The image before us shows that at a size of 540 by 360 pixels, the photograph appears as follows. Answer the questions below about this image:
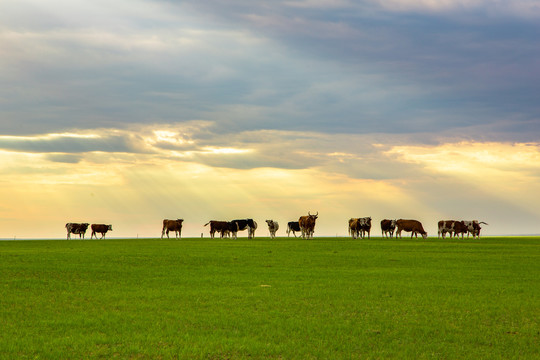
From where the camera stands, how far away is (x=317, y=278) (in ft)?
75.4

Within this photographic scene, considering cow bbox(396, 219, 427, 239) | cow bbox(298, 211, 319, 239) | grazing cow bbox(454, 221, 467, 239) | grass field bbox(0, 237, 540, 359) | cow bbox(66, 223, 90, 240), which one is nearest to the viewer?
grass field bbox(0, 237, 540, 359)

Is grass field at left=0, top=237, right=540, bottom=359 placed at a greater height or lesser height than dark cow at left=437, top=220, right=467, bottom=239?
lesser

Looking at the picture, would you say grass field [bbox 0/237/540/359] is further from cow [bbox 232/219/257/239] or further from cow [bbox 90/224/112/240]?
cow [bbox 90/224/112/240]

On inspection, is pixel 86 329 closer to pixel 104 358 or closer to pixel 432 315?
pixel 104 358

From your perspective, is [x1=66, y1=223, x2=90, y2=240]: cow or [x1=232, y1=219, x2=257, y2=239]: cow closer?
[x1=232, y1=219, x2=257, y2=239]: cow

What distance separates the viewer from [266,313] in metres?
14.4

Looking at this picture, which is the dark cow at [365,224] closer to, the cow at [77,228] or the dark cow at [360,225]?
the dark cow at [360,225]

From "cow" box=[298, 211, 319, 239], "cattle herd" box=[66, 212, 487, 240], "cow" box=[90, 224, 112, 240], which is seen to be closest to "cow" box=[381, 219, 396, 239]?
"cattle herd" box=[66, 212, 487, 240]

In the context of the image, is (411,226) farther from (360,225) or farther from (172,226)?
(172,226)

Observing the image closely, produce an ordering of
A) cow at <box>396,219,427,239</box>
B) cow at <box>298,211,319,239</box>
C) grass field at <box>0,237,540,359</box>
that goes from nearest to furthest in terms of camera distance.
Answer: grass field at <box>0,237,540,359</box> < cow at <box>298,211,319,239</box> < cow at <box>396,219,427,239</box>

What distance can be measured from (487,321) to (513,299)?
4276 millimetres

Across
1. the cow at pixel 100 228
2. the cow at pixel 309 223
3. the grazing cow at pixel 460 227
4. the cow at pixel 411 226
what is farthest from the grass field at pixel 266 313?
the cow at pixel 100 228

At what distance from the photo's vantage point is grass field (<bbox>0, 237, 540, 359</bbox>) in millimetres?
10852

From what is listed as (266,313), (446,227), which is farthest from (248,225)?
(266,313)
